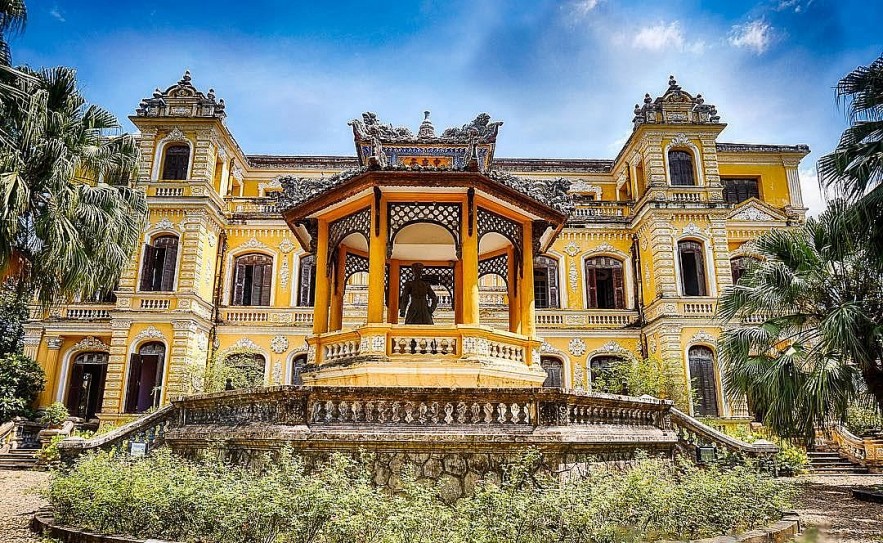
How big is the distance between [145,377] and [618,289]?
2035cm

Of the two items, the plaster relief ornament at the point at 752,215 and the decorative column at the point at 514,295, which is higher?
the plaster relief ornament at the point at 752,215

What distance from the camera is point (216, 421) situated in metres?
9.07

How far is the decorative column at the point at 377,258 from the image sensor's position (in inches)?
414

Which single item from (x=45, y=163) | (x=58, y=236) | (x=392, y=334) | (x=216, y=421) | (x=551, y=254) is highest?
(x=551, y=254)

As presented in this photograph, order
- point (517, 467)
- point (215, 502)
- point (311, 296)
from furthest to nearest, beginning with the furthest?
point (311, 296), point (517, 467), point (215, 502)

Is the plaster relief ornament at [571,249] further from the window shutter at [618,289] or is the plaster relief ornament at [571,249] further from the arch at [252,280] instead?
the arch at [252,280]

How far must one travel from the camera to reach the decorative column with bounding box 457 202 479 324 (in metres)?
10.5

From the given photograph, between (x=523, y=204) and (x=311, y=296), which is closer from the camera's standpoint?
(x=523, y=204)

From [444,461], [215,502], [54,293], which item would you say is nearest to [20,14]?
[54,293]

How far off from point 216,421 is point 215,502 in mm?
3174

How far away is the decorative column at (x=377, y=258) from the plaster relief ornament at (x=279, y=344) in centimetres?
1629

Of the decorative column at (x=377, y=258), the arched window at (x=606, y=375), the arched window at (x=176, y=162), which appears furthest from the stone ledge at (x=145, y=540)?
the arched window at (x=176, y=162)

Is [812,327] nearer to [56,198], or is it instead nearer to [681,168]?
[681,168]

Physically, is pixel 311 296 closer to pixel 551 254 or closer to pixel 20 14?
pixel 551 254
